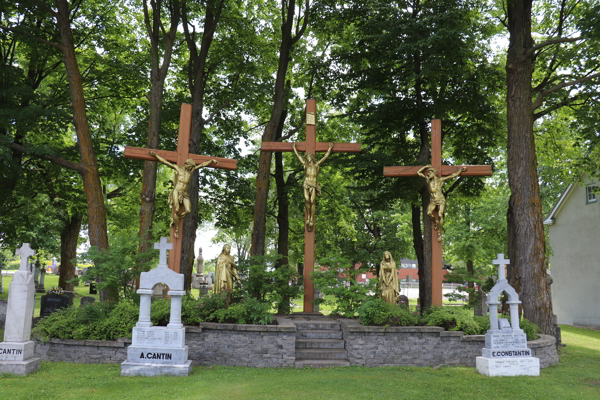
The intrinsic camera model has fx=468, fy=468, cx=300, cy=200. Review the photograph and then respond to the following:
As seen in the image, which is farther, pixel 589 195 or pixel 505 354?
pixel 589 195

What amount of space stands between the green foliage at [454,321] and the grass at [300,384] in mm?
896

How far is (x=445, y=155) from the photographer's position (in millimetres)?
21359

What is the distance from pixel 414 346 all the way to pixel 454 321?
3.75 feet

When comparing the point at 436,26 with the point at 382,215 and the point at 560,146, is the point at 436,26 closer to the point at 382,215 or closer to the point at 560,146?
the point at 560,146

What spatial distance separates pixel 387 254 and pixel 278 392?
17.2 ft

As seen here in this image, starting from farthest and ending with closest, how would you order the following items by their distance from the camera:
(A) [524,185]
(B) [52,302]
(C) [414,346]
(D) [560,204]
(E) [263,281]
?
(D) [560,204], (B) [52,302], (A) [524,185], (E) [263,281], (C) [414,346]

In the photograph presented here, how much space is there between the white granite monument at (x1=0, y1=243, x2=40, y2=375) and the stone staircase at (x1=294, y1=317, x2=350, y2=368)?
4.98m

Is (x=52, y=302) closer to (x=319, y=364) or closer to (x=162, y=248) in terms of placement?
(x=162, y=248)

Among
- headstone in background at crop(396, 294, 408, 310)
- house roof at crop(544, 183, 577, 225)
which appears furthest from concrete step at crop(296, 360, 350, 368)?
house roof at crop(544, 183, 577, 225)

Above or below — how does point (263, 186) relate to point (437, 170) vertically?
above

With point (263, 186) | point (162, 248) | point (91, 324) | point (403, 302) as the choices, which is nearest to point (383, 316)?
point (162, 248)

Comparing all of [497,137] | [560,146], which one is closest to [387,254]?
[497,137]

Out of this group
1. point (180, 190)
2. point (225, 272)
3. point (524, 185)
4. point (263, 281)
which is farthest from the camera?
point (524, 185)

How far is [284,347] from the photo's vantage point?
9562 mm
